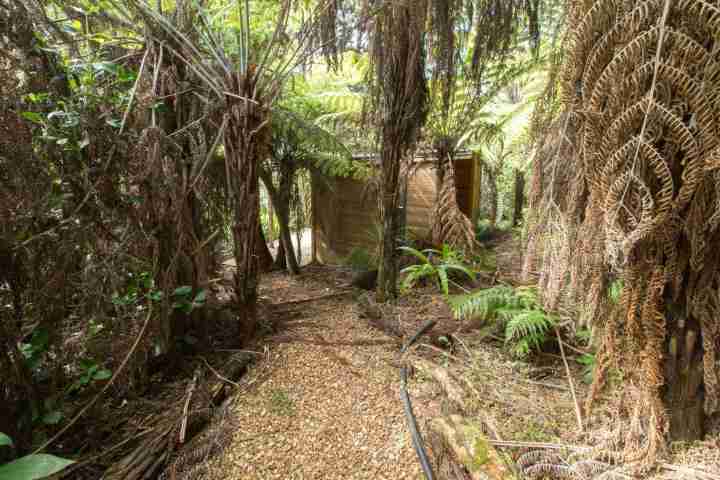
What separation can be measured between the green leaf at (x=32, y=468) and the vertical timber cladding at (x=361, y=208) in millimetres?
3531

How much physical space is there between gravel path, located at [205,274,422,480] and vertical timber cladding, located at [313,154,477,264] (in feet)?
7.66

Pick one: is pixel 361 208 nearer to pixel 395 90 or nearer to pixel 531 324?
pixel 395 90

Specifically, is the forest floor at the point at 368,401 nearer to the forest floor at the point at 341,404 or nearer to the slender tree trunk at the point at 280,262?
the forest floor at the point at 341,404

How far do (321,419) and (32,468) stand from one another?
41.6 inches

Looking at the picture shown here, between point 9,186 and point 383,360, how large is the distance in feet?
6.25

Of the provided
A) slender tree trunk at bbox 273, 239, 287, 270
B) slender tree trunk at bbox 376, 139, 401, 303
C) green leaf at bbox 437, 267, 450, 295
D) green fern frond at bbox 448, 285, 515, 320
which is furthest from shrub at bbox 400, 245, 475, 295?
slender tree trunk at bbox 273, 239, 287, 270

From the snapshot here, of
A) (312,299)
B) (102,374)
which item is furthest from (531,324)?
(102,374)

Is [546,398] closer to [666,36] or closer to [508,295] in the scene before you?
[508,295]

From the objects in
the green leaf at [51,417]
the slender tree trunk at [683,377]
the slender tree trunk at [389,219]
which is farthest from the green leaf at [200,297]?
the slender tree trunk at [683,377]

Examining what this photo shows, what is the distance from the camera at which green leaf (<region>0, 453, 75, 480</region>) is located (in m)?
0.95

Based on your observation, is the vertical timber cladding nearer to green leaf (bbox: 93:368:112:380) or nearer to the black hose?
the black hose

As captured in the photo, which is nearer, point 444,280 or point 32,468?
point 32,468

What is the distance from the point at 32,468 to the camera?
975 mm

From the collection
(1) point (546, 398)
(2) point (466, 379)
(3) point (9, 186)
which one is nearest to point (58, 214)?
(3) point (9, 186)
